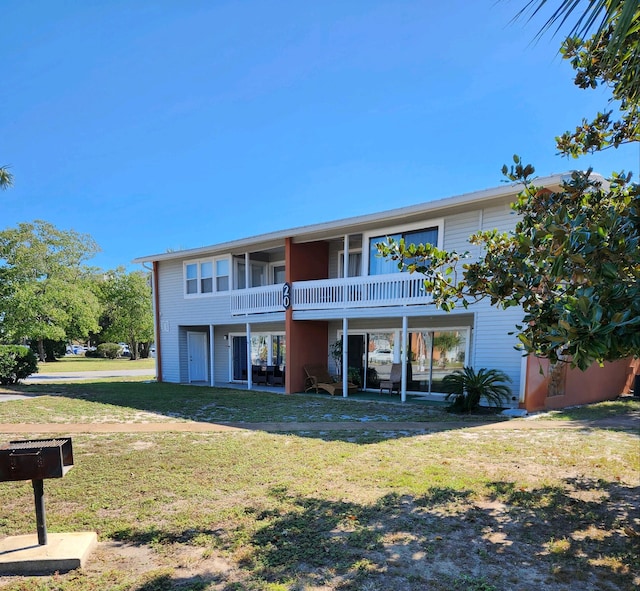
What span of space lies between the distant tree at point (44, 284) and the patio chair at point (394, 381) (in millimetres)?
20340

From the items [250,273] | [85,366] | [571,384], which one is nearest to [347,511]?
[571,384]

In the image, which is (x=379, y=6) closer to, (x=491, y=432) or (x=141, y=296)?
(x=491, y=432)

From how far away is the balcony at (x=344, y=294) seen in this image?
11688 millimetres

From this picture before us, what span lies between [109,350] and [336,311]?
1675 inches

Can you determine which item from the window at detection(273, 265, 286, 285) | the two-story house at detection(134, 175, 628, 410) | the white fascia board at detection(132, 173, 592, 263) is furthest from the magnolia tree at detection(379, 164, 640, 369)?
the window at detection(273, 265, 286, 285)

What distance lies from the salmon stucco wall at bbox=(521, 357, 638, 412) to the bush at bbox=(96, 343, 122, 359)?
1873 inches

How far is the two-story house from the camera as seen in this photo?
10.7 metres

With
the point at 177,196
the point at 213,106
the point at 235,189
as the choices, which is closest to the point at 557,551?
the point at 213,106

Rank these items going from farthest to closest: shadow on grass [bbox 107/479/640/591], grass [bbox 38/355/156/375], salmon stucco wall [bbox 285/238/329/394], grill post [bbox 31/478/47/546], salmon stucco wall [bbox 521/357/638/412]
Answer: grass [bbox 38/355/156/375] → salmon stucco wall [bbox 285/238/329/394] → salmon stucco wall [bbox 521/357/638/412] → grill post [bbox 31/478/47/546] → shadow on grass [bbox 107/479/640/591]

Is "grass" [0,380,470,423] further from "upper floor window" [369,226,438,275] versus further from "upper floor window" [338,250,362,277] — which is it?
"upper floor window" [338,250,362,277]

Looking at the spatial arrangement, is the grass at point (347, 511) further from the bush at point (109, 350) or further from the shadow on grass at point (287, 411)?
the bush at point (109, 350)

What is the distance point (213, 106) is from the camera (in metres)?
12.8

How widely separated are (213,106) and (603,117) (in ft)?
37.1

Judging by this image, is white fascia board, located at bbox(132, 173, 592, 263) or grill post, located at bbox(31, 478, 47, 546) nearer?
grill post, located at bbox(31, 478, 47, 546)
